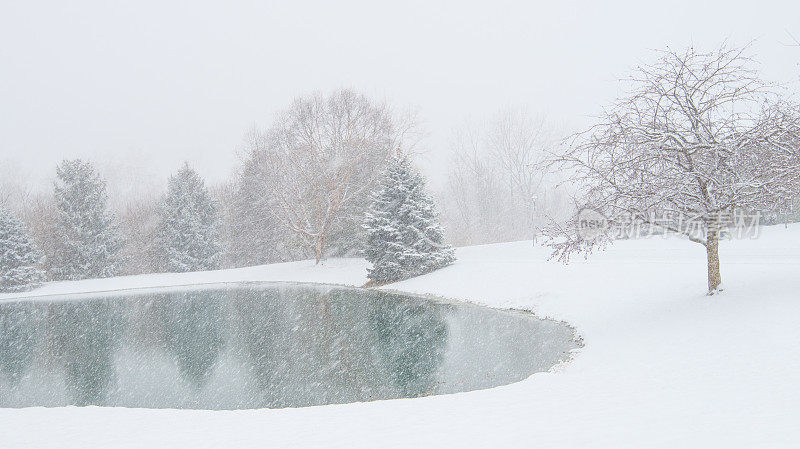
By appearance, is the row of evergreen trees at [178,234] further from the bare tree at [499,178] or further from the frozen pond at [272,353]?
the bare tree at [499,178]

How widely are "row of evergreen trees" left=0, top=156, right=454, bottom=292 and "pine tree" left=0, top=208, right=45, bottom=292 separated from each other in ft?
0.16

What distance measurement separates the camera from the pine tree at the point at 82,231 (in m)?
34.7

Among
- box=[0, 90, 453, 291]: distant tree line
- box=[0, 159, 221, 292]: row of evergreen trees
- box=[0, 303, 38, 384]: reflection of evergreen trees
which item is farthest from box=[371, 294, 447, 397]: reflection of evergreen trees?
box=[0, 159, 221, 292]: row of evergreen trees

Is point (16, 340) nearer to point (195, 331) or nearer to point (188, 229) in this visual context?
point (195, 331)

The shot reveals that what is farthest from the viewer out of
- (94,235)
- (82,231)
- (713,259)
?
(94,235)

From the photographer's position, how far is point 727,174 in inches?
380

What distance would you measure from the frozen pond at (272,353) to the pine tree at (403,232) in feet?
9.42

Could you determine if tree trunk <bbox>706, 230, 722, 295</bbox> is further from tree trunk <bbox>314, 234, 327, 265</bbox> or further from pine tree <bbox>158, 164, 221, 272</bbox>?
pine tree <bbox>158, 164, 221, 272</bbox>

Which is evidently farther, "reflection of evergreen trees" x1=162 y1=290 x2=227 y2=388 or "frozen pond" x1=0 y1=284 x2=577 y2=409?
"reflection of evergreen trees" x1=162 y1=290 x2=227 y2=388

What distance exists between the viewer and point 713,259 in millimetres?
10523

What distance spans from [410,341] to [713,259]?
7.62m

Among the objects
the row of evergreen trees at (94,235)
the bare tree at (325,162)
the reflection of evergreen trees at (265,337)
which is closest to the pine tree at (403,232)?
the reflection of evergreen trees at (265,337)

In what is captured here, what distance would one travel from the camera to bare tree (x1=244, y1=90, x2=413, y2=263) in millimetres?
31125

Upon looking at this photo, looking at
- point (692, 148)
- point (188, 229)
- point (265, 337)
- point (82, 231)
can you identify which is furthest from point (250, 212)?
point (692, 148)
